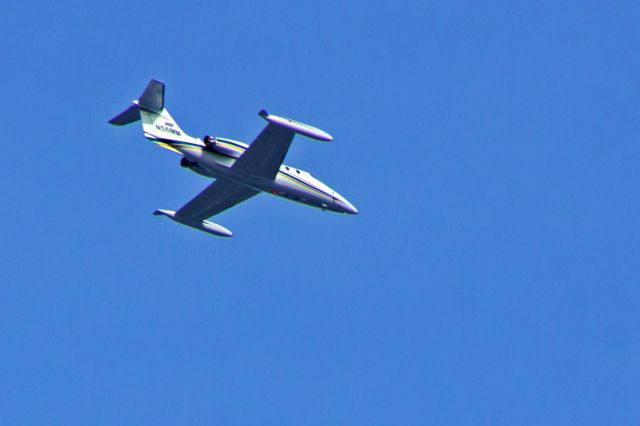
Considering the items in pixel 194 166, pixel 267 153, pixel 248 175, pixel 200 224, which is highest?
pixel 267 153

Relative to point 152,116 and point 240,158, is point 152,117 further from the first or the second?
point 240,158

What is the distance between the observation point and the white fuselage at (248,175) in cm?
9762

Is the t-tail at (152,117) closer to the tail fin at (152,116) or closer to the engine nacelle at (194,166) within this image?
the tail fin at (152,116)

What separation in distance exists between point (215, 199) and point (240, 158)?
27.9ft

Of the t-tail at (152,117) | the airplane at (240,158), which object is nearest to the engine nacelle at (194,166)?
the airplane at (240,158)

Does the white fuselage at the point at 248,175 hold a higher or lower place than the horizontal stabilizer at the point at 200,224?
higher

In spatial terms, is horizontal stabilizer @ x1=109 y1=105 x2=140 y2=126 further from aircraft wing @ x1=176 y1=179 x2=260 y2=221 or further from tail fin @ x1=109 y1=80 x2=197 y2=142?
aircraft wing @ x1=176 y1=179 x2=260 y2=221

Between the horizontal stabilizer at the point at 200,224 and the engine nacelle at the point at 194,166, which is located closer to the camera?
the engine nacelle at the point at 194,166

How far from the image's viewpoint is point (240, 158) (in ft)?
317

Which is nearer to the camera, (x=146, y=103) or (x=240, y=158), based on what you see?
(x=240, y=158)

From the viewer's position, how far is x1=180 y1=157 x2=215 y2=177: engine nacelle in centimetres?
9894

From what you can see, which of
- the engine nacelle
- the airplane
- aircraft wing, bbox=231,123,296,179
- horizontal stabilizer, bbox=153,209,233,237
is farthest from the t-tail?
horizontal stabilizer, bbox=153,209,233,237

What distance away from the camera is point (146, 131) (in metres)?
99.3

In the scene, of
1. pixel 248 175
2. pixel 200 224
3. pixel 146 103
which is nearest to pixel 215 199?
pixel 200 224
